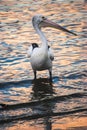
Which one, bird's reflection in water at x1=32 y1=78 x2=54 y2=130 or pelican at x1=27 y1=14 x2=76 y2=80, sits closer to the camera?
bird's reflection in water at x1=32 y1=78 x2=54 y2=130

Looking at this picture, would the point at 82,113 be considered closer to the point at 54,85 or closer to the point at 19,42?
the point at 54,85

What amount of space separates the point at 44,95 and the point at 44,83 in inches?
45.2

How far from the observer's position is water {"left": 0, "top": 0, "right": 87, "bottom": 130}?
8234 mm

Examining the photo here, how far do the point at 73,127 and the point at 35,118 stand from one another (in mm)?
887

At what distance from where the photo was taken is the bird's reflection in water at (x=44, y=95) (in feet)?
26.9

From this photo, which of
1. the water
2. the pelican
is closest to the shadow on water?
the water

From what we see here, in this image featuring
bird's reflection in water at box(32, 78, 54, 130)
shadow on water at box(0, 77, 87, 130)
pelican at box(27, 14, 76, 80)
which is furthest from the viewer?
pelican at box(27, 14, 76, 80)

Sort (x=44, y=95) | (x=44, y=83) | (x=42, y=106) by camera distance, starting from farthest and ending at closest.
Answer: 1. (x=44, y=83)
2. (x=44, y=95)
3. (x=42, y=106)

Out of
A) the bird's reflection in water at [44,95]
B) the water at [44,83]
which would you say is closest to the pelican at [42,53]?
the bird's reflection in water at [44,95]

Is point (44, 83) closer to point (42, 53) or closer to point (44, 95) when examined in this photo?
point (42, 53)

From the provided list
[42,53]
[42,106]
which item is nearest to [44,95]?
[42,106]

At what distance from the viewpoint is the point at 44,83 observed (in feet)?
36.9

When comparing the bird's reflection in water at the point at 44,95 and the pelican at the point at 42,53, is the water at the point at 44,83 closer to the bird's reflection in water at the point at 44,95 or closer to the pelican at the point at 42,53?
the bird's reflection in water at the point at 44,95

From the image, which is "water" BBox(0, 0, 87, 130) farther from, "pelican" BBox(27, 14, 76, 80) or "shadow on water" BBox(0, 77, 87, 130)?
"pelican" BBox(27, 14, 76, 80)
